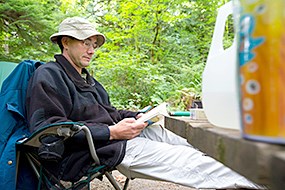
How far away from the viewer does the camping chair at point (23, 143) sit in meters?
1.48

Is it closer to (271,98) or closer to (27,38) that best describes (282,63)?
(271,98)

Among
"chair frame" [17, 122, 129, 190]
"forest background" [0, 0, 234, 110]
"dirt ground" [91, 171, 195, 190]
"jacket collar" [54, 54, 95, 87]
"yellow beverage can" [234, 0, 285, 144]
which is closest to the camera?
"yellow beverage can" [234, 0, 285, 144]

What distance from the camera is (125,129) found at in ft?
5.53

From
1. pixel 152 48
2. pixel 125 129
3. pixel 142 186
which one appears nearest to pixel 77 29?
pixel 125 129

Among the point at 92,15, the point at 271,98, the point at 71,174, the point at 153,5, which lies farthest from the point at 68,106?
the point at 92,15

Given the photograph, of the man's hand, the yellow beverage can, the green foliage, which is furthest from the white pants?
the green foliage

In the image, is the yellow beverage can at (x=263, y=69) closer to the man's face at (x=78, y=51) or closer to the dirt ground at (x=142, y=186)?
the man's face at (x=78, y=51)

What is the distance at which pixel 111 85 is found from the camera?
6102mm

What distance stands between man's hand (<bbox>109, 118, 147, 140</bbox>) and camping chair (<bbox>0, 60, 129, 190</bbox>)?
16 cm

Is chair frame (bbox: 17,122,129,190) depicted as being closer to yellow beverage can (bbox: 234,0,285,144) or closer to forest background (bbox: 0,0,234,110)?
yellow beverage can (bbox: 234,0,285,144)

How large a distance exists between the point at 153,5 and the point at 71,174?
536 centimetres

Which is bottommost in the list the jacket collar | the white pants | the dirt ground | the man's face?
the dirt ground

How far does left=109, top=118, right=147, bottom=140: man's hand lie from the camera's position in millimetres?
1666

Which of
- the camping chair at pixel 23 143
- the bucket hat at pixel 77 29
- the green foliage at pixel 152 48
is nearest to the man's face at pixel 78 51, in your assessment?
the bucket hat at pixel 77 29
